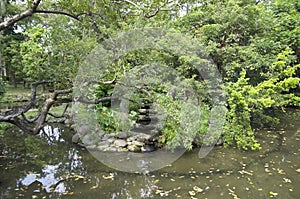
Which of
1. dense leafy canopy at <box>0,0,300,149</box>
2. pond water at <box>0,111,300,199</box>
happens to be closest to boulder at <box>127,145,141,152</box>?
dense leafy canopy at <box>0,0,300,149</box>

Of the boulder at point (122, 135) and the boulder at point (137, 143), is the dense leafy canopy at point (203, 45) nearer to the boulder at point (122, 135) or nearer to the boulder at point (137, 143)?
the boulder at point (122, 135)

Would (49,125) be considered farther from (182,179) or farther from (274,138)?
(274,138)

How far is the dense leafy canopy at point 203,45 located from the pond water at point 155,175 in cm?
57

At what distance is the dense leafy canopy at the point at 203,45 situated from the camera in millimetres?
4461

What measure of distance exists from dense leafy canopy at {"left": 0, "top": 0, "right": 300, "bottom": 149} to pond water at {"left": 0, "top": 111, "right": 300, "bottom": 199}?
1.88 ft

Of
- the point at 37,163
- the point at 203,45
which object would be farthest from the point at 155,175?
the point at 203,45

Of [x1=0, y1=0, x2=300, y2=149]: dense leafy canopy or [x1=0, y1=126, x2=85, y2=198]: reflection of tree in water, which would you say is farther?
[x1=0, y1=0, x2=300, y2=149]: dense leafy canopy

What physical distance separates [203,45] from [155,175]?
428 cm

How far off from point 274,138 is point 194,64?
2902 millimetres

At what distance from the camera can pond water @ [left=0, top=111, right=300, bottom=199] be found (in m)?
3.41

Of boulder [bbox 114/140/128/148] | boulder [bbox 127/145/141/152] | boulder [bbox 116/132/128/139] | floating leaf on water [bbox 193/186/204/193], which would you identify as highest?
boulder [bbox 116/132/128/139]

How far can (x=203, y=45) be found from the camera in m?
6.87

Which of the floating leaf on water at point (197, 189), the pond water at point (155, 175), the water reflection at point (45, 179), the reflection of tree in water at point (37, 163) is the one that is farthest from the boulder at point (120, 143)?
the floating leaf on water at point (197, 189)

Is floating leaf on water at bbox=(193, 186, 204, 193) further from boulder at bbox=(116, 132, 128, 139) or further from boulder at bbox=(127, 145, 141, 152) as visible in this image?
boulder at bbox=(116, 132, 128, 139)
